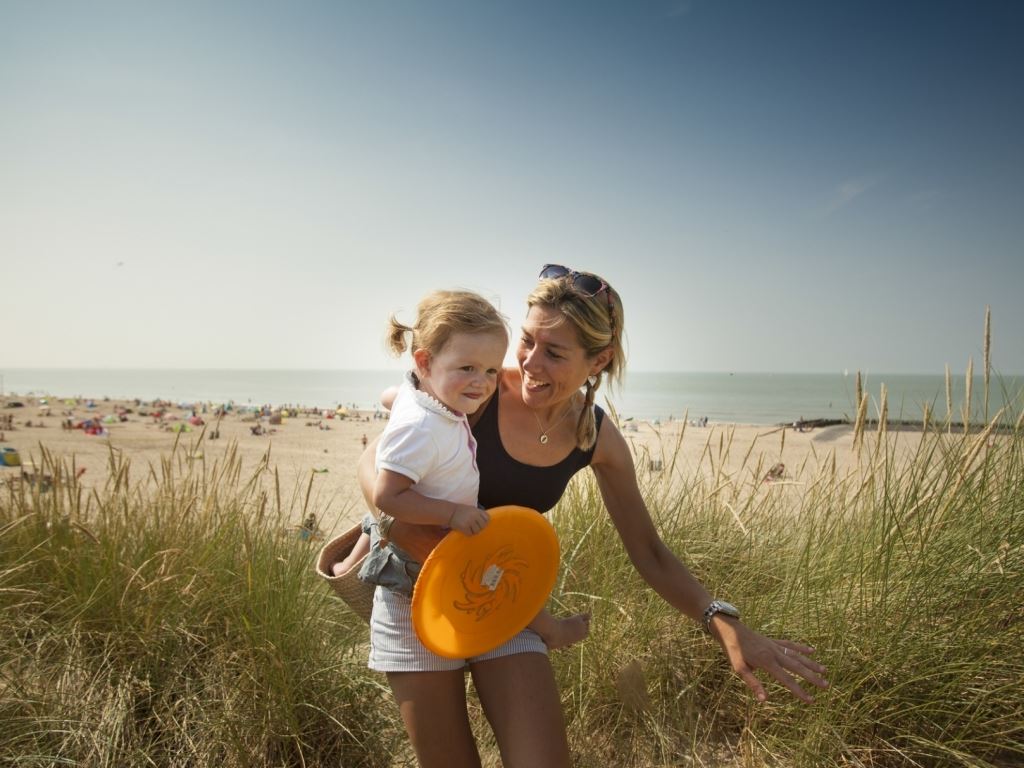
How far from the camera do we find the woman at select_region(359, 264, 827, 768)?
6.42 ft

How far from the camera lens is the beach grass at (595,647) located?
2340 millimetres

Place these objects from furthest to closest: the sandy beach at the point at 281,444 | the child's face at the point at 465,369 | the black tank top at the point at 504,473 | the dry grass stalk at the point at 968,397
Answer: the sandy beach at the point at 281,444 < the dry grass stalk at the point at 968,397 < the black tank top at the point at 504,473 < the child's face at the point at 465,369

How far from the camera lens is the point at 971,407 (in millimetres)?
3354

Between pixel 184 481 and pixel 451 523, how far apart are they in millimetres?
2647

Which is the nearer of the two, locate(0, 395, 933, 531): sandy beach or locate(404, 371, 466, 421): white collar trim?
locate(404, 371, 466, 421): white collar trim

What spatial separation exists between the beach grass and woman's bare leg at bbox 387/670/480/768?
2.74 ft

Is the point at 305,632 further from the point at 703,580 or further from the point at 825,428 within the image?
the point at 825,428

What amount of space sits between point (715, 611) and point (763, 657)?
232 mm

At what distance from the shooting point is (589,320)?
89.9 inches

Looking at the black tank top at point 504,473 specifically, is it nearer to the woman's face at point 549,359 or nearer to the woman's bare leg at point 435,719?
the woman's face at point 549,359

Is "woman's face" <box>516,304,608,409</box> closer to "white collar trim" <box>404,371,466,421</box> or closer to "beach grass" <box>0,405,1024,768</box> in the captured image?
"white collar trim" <box>404,371,466,421</box>

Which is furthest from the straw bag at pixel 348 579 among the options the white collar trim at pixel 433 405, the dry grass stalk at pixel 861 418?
the dry grass stalk at pixel 861 418

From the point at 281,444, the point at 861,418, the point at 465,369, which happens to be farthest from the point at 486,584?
the point at 281,444

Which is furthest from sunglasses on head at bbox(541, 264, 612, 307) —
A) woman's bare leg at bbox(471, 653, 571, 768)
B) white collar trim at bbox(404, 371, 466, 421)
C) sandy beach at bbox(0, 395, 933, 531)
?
sandy beach at bbox(0, 395, 933, 531)
